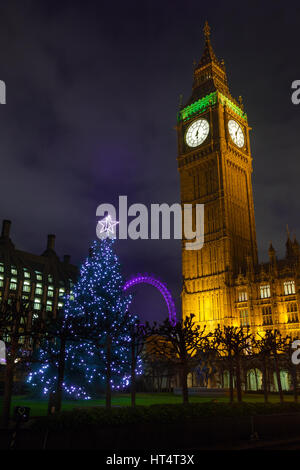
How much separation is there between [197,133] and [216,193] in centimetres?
1897

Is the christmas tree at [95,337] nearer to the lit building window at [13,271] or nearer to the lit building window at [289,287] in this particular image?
the lit building window at [289,287]

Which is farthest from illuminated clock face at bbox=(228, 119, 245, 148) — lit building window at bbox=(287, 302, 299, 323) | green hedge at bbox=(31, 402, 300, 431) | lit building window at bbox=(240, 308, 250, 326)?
green hedge at bbox=(31, 402, 300, 431)

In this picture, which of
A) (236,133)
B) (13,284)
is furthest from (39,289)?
(236,133)

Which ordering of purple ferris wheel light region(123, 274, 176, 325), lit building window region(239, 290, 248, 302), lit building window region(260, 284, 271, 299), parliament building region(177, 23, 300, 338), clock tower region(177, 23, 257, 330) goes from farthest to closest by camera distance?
clock tower region(177, 23, 257, 330) → purple ferris wheel light region(123, 274, 176, 325) → lit building window region(239, 290, 248, 302) → lit building window region(260, 284, 271, 299) → parliament building region(177, 23, 300, 338)

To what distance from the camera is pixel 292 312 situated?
262ft

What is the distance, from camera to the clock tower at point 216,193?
92.8 m

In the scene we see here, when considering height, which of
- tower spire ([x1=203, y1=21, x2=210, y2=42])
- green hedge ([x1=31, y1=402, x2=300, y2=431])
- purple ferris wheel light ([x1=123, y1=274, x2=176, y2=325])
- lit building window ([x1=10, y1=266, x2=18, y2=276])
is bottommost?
green hedge ([x1=31, y1=402, x2=300, y2=431])

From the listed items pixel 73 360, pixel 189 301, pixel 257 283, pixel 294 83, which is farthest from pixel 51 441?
pixel 189 301

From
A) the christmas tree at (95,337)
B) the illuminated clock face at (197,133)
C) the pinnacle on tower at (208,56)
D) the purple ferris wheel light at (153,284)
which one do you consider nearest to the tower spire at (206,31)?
the pinnacle on tower at (208,56)

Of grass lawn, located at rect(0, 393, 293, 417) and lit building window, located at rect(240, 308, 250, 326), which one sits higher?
lit building window, located at rect(240, 308, 250, 326)

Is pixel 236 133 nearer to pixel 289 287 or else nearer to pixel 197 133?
pixel 197 133

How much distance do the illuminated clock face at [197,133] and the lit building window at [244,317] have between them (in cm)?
4490

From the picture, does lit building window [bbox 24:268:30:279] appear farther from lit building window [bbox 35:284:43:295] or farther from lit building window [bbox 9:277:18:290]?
lit building window [bbox 35:284:43:295]

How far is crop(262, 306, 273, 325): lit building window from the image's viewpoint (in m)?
82.9
